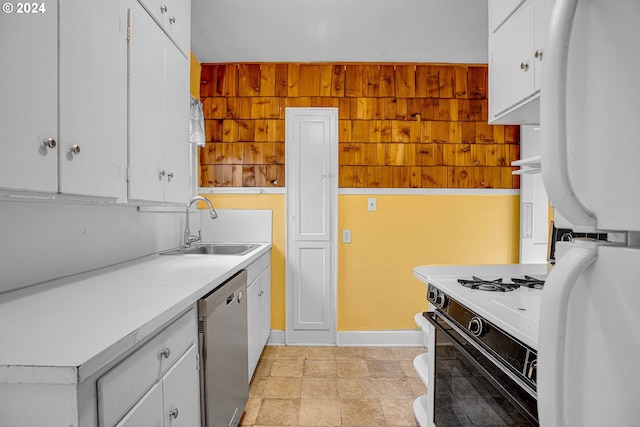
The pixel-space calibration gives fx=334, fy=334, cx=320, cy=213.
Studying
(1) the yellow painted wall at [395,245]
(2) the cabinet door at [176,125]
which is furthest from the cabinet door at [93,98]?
(1) the yellow painted wall at [395,245]

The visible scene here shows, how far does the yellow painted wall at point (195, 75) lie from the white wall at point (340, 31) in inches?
2.7

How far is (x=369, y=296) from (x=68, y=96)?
110 inches

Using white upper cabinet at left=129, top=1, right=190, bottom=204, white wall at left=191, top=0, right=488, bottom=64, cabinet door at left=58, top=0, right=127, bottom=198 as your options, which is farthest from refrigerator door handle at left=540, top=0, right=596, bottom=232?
white wall at left=191, top=0, right=488, bottom=64

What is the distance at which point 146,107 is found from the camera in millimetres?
1579

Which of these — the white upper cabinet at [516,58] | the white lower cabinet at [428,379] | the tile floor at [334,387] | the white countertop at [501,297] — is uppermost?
the white upper cabinet at [516,58]

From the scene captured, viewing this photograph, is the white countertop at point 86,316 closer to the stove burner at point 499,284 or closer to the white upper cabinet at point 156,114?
the white upper cabinet at point 156,114

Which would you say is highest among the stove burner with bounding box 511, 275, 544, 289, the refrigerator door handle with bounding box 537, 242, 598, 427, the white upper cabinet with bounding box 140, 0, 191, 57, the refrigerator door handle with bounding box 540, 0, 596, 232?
the white upper cabinet with bounding box 140, 0, 191, 57

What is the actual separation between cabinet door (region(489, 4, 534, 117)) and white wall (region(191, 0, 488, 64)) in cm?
106

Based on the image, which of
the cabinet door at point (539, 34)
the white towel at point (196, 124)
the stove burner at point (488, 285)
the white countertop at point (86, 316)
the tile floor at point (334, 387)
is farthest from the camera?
the white towel at point (196, 124)

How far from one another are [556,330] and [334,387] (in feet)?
7.22

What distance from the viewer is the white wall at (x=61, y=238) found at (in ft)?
3.97

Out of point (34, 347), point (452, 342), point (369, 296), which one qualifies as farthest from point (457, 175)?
point (34, 347)

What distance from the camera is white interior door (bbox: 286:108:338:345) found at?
3.16 m

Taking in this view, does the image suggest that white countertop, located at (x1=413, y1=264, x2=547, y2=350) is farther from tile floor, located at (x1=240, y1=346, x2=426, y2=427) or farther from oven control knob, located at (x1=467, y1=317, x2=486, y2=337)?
tile floor, located at (x1=240, y1=346, x2=426, y2=427)
